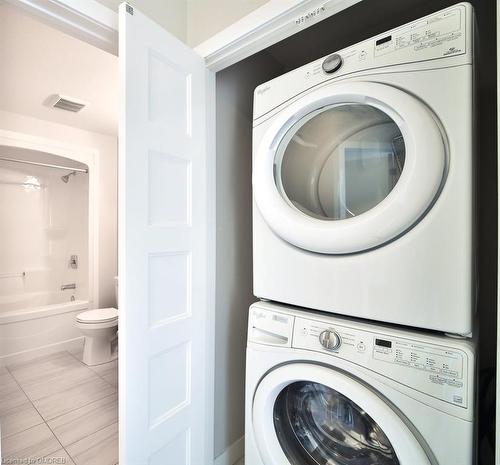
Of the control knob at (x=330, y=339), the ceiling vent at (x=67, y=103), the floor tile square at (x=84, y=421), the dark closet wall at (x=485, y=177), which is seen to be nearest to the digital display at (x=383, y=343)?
the control knob at (x=330, y=339)

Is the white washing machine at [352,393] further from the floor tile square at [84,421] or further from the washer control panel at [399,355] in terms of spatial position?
the floor tile square at [84,421]

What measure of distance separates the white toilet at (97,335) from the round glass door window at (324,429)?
2.07 m

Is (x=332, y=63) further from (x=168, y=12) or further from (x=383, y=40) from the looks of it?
(x=168, y=12)

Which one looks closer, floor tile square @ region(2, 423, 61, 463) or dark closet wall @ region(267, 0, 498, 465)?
dark closet wall @ region(267, 0, 498, 465)

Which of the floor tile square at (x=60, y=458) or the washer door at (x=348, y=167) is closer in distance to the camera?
the washer door at (x=348, y=167)

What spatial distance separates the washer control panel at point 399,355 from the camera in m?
0.70

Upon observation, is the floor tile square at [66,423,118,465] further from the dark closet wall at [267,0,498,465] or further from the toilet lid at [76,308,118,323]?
the dark closet wall at [267,0,498,465]

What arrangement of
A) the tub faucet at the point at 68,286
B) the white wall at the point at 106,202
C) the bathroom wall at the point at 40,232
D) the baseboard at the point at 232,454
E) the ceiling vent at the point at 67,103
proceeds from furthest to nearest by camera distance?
the tub faucet at the point at 68,286 < the white wall at the point at 106,202 < the bathroom wall at the point at 40,232 < the ceiling vent at the point at 67,103 < the baseboard at the point at 232,454

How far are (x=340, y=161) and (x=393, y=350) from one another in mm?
626

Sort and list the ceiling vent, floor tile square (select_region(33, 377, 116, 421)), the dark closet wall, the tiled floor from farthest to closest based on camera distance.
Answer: the ceiling vent, floor tile square (select_region(33, 377, 116, 421)), the tiled floor, the dark closet wall

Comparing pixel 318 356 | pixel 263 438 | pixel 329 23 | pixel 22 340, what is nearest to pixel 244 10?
pixel 329 23

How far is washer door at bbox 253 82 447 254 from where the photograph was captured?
76 cm

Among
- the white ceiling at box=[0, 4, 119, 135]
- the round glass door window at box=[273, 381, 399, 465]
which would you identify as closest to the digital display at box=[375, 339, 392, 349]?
the round glass door window at box=[273, 381, 399, 465]

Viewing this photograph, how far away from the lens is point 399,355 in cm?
78
